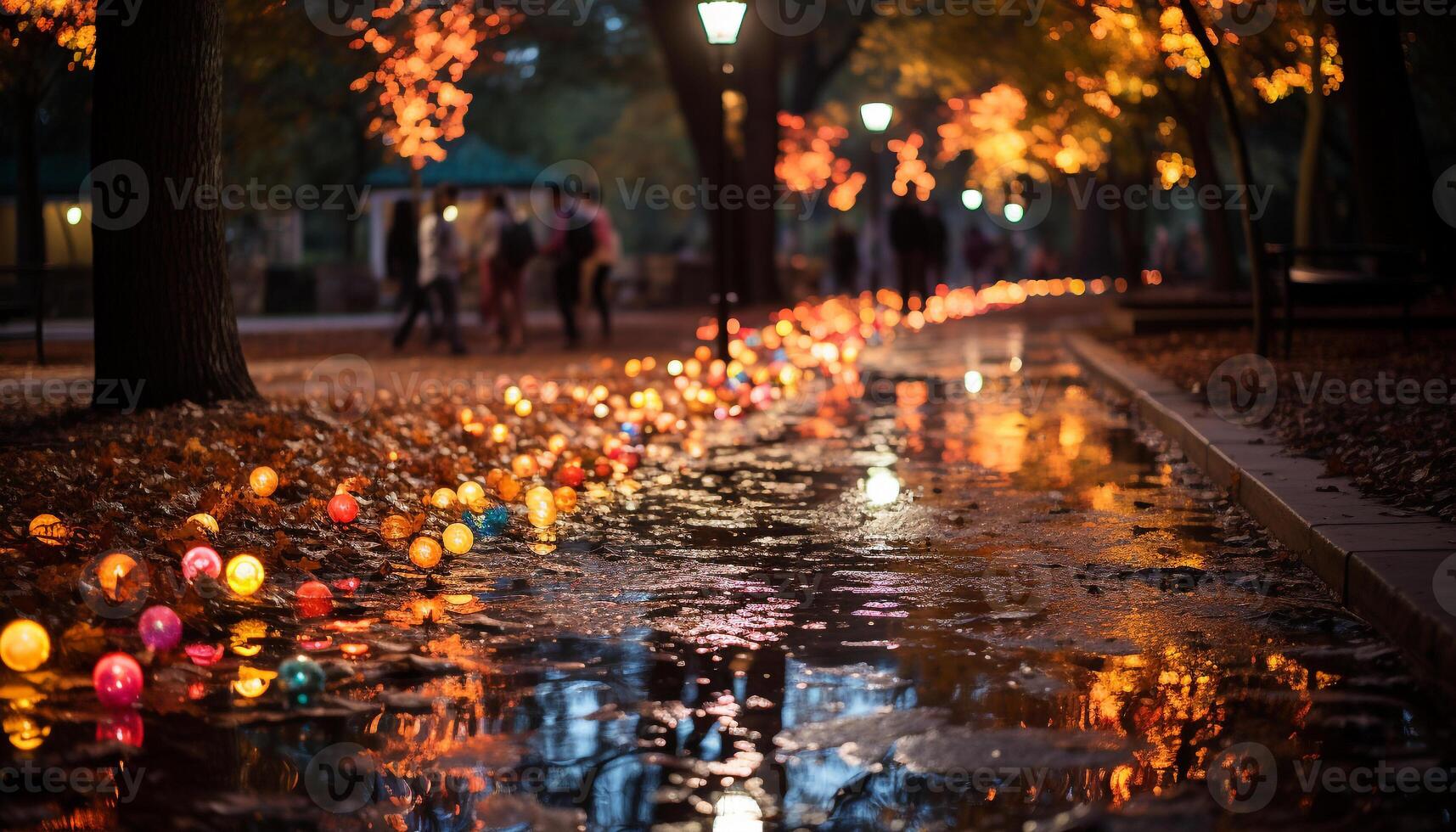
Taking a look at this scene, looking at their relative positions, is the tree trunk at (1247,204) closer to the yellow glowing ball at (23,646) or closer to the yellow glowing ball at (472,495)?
→ the yellow glowing ball at (472,495)

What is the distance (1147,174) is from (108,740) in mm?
35652

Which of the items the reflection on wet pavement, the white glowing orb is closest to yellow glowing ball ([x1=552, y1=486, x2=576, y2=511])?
the reflection on wet pavement

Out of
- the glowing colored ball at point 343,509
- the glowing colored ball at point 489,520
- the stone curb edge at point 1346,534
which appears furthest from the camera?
the glowing colored ball at point 489,520

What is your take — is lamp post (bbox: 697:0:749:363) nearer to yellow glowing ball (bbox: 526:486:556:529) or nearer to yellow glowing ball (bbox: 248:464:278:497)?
yellow glowing ball (bbox: 526:486:556:529)

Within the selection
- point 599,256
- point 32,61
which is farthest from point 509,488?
point 32,61

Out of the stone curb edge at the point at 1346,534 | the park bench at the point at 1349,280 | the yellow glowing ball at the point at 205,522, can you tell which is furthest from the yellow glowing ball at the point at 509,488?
the park bench at the point at 1349,280

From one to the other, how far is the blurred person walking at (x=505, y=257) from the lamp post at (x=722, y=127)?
12.1ft

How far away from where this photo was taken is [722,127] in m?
17.4

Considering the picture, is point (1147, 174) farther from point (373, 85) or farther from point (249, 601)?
point (249, 601)

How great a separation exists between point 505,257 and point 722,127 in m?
4.93

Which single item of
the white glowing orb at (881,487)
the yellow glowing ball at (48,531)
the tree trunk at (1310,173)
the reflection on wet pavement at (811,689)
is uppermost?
the tree trunk at (1310,173)

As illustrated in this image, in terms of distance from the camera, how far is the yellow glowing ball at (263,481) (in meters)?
8.22

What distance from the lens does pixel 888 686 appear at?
5.16 m

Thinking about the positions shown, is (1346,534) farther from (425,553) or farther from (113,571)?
(113,571)
